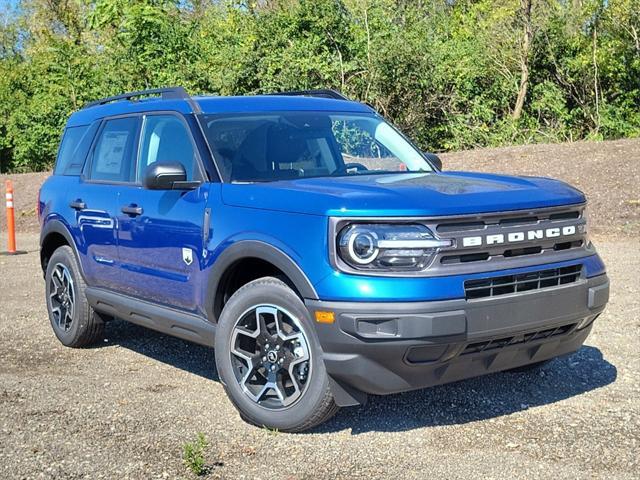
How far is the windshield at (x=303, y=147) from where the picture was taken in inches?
224

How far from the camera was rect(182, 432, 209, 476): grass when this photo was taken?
14.4 ft

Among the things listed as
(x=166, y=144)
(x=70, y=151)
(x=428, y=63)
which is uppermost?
(x=428, y=63)

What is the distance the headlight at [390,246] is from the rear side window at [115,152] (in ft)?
8.07

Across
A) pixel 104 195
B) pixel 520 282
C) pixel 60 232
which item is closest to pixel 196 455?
pixel 520 282

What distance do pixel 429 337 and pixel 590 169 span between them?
1300 cm

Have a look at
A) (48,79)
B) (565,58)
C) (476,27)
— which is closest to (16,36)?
(48,79)

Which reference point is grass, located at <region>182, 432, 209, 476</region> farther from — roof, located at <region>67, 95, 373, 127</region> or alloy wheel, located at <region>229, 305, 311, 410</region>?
roof, located at <region>67, 95, 373, 127</region>

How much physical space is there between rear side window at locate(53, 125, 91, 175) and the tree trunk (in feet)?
53.2

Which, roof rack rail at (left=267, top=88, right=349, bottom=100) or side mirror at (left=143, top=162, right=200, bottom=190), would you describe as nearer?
side mirror at (left=143, top=162, right=200, bottom=190)

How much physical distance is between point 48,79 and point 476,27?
1227cm

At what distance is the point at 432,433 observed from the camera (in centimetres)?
498

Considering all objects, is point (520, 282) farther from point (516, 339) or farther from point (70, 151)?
point (70, 151)

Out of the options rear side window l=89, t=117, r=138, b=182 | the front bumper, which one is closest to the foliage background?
rear side window l=89, t=117, r=138, b=182

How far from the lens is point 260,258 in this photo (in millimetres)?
4941
